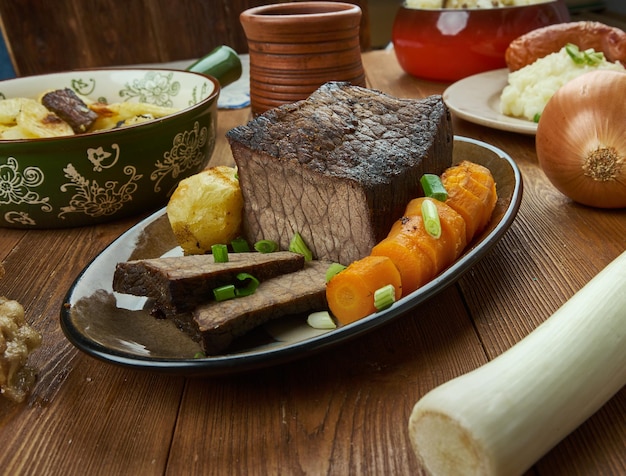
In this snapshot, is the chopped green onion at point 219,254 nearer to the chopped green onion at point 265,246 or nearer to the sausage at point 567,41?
the chopped green onion at point 265,246

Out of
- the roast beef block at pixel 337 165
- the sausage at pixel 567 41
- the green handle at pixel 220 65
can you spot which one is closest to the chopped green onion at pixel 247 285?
the roast beef block at pixel 337 165

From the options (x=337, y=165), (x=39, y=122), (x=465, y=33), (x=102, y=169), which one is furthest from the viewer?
(x=465, y=33)

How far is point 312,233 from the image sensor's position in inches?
62.8

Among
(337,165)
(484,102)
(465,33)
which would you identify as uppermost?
(337,165)

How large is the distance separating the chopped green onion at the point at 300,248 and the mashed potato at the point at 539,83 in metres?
1.19

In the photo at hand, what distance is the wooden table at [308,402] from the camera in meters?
1.02

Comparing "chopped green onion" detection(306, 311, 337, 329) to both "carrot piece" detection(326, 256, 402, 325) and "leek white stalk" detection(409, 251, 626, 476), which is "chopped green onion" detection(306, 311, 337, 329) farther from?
"leek white stalk" detection(409, 251, 626, 476)

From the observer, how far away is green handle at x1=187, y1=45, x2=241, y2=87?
101 inches

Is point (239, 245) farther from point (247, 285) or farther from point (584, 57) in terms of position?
point (584, 57)

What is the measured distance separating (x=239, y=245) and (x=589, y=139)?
0.98m

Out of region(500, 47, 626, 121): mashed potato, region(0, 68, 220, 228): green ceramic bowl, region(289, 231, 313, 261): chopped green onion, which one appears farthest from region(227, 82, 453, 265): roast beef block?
region(500, 47, 626, 121): mashed potato

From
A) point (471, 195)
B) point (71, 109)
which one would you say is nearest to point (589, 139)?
point (471, 195)

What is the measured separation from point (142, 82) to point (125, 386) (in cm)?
153

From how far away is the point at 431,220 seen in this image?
1367mm
